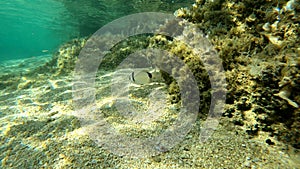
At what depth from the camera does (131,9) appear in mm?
16609

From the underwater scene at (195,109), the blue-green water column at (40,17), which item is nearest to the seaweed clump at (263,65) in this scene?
the underwater scene at (195,109)

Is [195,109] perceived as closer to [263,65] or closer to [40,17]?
[263,65]

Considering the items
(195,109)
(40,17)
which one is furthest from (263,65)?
(40,17)

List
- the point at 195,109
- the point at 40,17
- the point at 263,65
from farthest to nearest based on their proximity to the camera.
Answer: the point at 40,17
the point at 195,109
the point at 263,65

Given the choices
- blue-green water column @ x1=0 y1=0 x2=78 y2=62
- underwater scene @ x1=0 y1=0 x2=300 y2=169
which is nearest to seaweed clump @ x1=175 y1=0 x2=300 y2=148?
underwater scene @ x1=0 y1=0 x2=300 y2=169

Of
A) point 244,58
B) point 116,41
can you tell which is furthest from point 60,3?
point 244,58

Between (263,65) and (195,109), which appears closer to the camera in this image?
(263,65)

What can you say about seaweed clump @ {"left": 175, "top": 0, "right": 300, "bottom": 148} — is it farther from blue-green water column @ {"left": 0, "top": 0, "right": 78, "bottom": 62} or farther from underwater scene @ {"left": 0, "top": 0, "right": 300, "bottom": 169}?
blue-green water column @ {"left": 0, "top": 0, "right": 78, "bottom": 62}

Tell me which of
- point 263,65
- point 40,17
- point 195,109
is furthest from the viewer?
point 40,17

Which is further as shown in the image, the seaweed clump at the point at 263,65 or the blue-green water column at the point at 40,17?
the blue-green water column at the point at 40,17

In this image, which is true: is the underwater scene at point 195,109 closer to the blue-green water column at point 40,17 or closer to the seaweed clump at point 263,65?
the seaweed clump at point 263,65

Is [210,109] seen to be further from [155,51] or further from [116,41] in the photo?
[116,41]

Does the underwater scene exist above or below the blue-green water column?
below

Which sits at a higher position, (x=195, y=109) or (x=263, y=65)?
(x=263, y=65)
